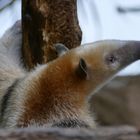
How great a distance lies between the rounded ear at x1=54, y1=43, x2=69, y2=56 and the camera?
4258 mm

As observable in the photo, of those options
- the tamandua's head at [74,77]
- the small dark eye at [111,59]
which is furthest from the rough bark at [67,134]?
the small dark eye at [111,59]

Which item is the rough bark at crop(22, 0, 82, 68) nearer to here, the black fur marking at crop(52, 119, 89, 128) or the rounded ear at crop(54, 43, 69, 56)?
the rounded ear at crop(54, 43, 69, 56)

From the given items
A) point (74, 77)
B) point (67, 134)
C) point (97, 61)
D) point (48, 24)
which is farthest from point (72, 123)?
point (67, 134)

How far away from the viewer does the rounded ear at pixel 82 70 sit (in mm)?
Answer: 4203

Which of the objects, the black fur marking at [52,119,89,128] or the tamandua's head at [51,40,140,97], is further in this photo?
the tamandua's head at [51,40,140,97]

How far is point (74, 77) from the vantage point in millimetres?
4254

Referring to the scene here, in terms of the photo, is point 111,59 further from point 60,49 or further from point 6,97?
point 6,97

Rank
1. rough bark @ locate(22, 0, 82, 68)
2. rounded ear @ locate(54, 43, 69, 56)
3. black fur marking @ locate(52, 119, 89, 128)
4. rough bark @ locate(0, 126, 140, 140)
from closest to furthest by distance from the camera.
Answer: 1. rough bark @ locate(0, 126, 140, 140)
2. black fur marking @ locate(52, 119, 89, 128)
3. rounded ear @ locate(54, 43, 69, 56)
4. rough bark @ locate(22, 0, 82, 68)

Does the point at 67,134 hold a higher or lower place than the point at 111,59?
lower

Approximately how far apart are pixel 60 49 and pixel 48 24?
0.79 feet

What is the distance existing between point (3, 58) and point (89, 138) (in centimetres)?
337

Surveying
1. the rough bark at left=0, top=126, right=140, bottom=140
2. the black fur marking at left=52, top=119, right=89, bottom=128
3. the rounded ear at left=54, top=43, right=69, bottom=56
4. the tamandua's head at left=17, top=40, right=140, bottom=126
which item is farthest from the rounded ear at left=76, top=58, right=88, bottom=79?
the rough bark at left=0, top=126, right=140, bottom=140

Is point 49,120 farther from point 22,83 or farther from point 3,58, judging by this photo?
point 3,58

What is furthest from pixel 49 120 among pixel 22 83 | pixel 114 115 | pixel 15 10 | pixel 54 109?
pixel 114 115
